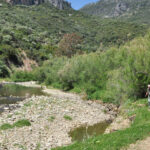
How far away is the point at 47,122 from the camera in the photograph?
1848 cm

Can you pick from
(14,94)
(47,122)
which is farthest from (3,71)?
(47,122)

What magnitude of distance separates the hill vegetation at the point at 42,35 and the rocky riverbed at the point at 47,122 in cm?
4253

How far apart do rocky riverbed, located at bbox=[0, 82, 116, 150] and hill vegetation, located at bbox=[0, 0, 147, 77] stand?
42.5m

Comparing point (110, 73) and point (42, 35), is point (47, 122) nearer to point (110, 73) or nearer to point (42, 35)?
point (110, 73)

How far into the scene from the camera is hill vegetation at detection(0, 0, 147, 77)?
81.3 m

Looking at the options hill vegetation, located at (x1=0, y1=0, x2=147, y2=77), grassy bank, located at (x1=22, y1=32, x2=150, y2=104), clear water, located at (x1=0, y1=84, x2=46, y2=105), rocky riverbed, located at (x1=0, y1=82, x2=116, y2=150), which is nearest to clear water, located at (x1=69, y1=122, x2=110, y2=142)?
rocky riverbed, located at (x1=0, y1=82, x2=116, y2=150)

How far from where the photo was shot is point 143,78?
19797 millimetres

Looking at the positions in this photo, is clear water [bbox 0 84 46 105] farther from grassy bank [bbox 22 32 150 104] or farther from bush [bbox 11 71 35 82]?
bush [bbox 11 71 35 82]

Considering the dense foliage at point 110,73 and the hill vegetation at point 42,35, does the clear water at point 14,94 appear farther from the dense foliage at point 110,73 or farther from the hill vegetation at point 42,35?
the hill vegetation at point 42,35

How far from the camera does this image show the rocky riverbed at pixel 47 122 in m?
13.7

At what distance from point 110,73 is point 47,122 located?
1080cm

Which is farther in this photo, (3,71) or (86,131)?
(3,71)

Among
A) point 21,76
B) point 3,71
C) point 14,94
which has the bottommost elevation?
point 21,76

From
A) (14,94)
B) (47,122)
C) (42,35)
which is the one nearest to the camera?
(47,122)
